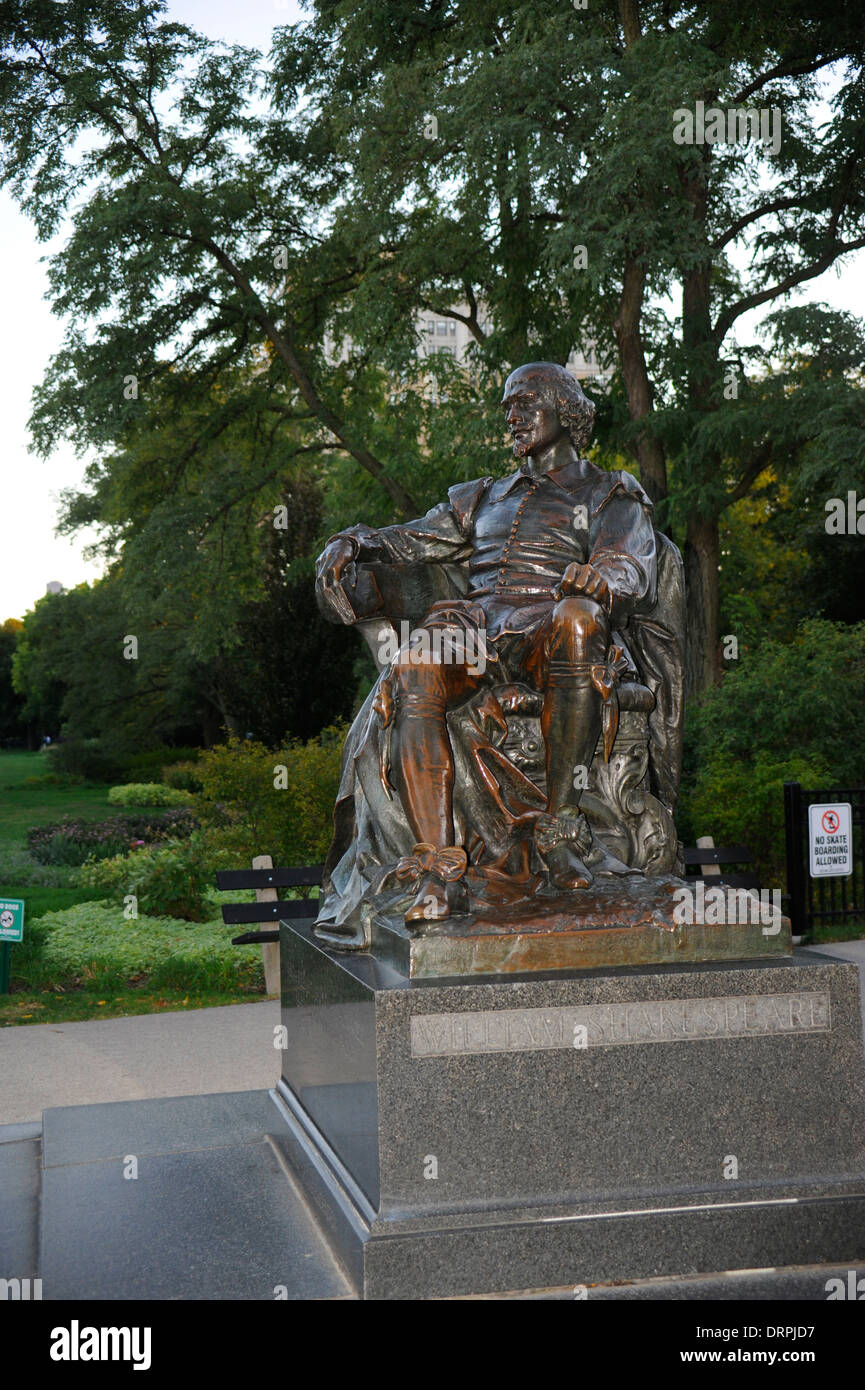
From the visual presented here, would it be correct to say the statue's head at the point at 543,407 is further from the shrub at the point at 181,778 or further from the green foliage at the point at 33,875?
the shrub at the point at 181,778

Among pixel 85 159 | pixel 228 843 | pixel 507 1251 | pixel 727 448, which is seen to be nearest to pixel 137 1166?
pixel 507 1251

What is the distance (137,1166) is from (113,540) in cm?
2369

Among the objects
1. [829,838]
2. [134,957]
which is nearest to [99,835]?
[134,957]

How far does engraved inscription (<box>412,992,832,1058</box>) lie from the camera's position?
12.0ft

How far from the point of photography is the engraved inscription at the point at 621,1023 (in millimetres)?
3660

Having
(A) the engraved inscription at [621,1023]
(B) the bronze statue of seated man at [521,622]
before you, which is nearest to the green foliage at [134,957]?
(B) the bronze statue of seated man at [521,622]

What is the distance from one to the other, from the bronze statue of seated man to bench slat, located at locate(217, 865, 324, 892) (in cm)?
397

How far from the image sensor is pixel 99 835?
18.9 meters

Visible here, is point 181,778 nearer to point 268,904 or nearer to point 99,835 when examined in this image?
point 99,835

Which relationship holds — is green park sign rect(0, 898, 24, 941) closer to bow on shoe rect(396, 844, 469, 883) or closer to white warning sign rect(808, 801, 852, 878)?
bow on shoe rect(396, 844, 469, 883)

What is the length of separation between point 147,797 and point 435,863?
22.9m

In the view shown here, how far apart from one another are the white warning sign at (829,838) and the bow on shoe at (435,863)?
7.04 m

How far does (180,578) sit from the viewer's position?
66.5ft

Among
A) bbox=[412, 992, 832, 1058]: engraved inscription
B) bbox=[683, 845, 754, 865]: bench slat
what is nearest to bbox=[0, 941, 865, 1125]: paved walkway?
bbox=[683, 845, 754, 865]: bench slat
